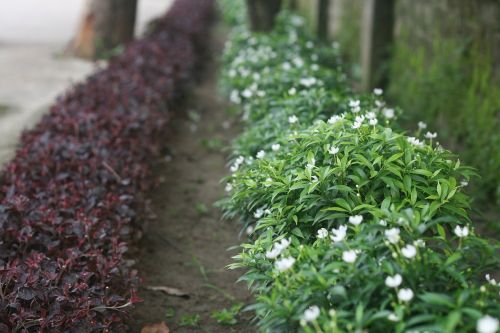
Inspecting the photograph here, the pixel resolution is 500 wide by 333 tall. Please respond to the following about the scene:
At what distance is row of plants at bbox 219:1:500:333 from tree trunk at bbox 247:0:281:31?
185 inches

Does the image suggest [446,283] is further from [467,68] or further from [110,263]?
[467,68]

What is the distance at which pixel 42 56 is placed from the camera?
9.69 metres

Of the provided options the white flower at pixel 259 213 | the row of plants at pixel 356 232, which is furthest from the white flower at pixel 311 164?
the white flower at pixel 259 213

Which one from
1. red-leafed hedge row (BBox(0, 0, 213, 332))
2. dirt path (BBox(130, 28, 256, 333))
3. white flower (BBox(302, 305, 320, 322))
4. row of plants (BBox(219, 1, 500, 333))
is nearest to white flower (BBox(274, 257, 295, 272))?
row of plants (BBox(219, 1, 500, 333))

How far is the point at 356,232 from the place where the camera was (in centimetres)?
210

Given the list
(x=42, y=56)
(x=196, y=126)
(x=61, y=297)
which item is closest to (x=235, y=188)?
(x=61, y=297)

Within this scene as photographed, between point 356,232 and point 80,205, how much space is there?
168 centimetres

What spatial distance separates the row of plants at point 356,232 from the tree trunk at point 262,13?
4.71 meters

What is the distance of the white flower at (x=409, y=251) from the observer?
73.9 inches

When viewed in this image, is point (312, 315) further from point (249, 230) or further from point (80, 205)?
point (80, 205)

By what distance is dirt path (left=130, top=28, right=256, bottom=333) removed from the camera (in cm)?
320

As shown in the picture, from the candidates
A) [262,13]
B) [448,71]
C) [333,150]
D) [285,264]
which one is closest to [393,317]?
[285,264]

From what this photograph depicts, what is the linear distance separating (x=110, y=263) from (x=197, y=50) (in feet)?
21.6

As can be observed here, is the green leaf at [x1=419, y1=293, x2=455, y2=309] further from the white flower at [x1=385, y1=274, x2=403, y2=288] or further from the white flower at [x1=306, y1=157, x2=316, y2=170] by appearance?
the white flower at [x1=306, y1=157, x2=316, y2=170]
